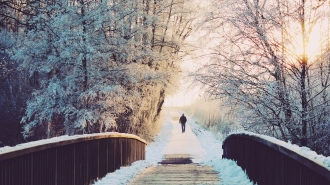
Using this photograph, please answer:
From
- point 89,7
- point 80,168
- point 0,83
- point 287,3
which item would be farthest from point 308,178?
point 0,83

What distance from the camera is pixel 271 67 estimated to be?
9.72m

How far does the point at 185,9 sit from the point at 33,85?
10.1 m

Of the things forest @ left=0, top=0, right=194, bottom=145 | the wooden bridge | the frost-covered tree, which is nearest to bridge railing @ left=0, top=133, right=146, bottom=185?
the wooden bridge

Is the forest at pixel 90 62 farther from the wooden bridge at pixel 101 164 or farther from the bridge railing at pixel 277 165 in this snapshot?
the bridge railing at pixel 277 165

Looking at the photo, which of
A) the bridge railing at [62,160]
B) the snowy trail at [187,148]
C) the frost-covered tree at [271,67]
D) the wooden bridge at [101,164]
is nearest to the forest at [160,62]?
the frost-covered tree at [271,67]

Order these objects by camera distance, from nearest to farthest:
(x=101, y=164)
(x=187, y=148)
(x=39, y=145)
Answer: (x=39, y=145)
(x=101, y=164)
(x=187, y=148)

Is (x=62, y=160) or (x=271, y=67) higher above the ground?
(x=271, y=67)

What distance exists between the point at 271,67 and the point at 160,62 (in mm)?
11489

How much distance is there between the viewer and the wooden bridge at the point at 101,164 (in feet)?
13.1

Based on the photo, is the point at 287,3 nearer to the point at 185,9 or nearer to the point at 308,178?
the point at 308,178

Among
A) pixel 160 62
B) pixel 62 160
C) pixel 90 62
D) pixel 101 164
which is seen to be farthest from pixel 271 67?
pixel 160 62

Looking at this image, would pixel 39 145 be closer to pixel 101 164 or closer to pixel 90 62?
pixel 101 164

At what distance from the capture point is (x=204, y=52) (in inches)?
432

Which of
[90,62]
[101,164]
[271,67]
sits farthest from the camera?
[90,62]
